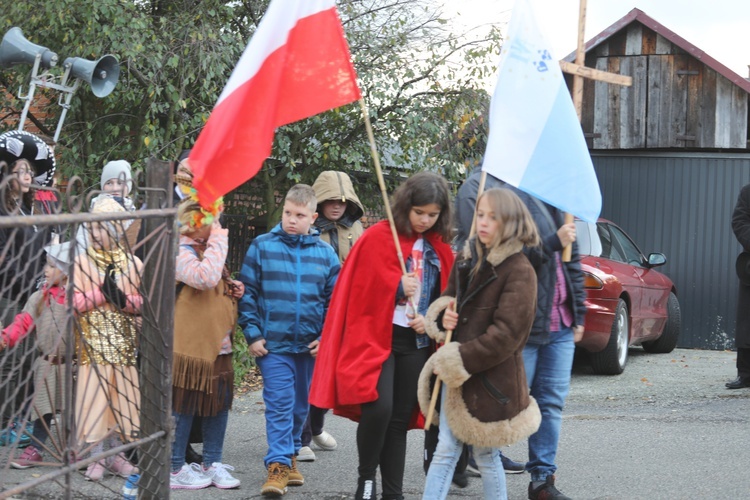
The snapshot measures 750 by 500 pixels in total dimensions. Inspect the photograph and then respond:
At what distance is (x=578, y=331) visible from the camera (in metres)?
5.42

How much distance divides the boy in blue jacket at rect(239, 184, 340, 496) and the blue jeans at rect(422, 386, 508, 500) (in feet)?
3.96

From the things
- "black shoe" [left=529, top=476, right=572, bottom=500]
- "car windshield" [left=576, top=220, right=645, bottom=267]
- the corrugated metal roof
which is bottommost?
"black shoe" [left=529, top=476, right=572, bottom=500]

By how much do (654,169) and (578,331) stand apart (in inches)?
418

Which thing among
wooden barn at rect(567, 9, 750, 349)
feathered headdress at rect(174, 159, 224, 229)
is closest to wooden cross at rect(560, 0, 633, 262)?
feathered headdress at rect(174, 159, 224, 229)

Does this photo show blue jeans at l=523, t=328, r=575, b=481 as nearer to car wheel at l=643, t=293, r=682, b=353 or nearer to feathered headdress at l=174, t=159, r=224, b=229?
feathered headdress at l=174, t=159, r=224, b=229

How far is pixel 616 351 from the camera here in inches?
400

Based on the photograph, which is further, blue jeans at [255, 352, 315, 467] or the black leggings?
blue jeans at [255, 352, 315, 467]

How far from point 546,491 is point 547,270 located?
1192mm

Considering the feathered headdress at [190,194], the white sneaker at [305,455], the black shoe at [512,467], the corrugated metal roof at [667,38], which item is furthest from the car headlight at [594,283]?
the corrugated metal roof at [667,38]

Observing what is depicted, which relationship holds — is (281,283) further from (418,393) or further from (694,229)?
(694,229)

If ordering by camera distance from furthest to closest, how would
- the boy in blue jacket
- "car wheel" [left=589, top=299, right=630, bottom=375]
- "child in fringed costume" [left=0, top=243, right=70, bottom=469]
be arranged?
"car wheel" [left=589, top=299, right=630, bottom=375] → the boy in blue jacket → "child in fringed costume" [left=0, top=243, right=70, bottom=469]

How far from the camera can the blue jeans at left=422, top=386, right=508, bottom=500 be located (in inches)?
184

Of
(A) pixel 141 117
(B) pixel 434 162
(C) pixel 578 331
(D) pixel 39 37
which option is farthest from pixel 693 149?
(C) pixel 578 331

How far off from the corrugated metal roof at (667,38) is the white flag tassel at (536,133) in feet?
34.0
